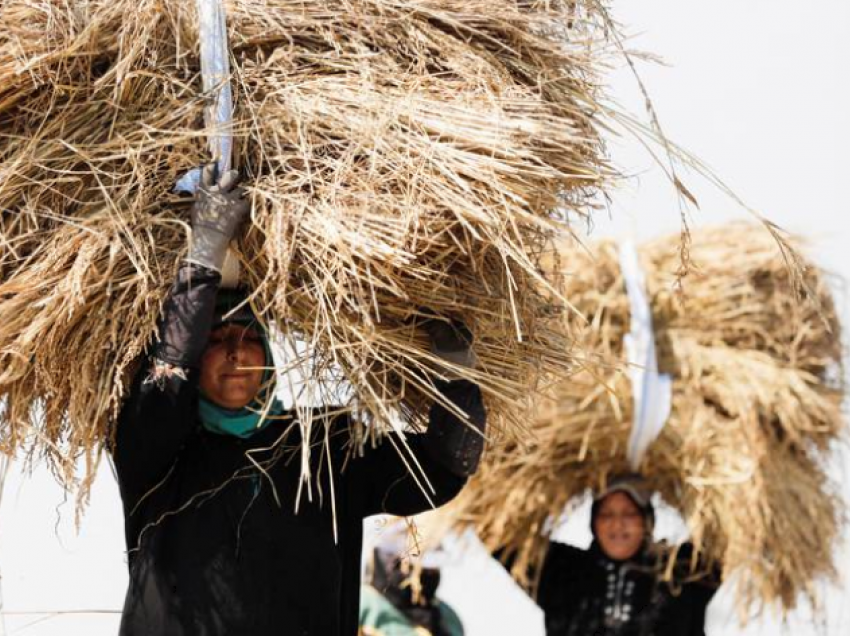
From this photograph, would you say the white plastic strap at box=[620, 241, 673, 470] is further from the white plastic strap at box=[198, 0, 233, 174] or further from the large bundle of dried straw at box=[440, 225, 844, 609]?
the white plastic strap at box=[198, 0, 233, 174]

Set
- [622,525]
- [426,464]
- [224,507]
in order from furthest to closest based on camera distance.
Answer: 1. [622,525]
2. [426,464]
3. [224,507]

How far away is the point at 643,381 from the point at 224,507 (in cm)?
203

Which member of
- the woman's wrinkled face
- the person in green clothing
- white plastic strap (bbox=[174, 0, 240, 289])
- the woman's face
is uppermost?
white plastic strap (bbox=[174, 0, 240, 289])

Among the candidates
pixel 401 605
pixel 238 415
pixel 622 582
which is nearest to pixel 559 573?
pixel 622 582

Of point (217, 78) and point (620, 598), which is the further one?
point (620, 598)

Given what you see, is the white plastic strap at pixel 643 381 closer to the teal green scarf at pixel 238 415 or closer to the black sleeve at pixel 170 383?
the teal green scarf at pixel 238 415

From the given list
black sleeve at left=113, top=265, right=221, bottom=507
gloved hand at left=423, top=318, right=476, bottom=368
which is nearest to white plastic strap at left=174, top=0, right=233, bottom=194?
black sleeve at left=113, top=265, right=221, bottom=507

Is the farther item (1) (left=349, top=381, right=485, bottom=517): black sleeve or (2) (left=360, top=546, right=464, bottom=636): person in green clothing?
(2) (left=360, top=546, right=464, bottom=636): person in green clothing

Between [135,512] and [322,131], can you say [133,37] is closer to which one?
[322,131]

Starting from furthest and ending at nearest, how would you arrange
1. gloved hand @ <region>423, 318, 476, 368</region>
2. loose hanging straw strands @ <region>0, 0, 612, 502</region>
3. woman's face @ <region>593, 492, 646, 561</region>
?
woman's face @ <region>593, 492, 646, 561</region> → gloved hand @ <region>423, 318, 476, 368</region> → loose hanging straw strands @ <region>0, 0, 612, 502</region>

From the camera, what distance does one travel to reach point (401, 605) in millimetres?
4664

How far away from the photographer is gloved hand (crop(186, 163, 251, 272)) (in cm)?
249

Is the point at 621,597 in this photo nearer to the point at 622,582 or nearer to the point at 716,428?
the point at 622,582

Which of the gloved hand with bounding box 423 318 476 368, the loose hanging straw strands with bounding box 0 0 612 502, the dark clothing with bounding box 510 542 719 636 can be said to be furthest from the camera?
the dark clothing with bounding box 510 542 719 636
